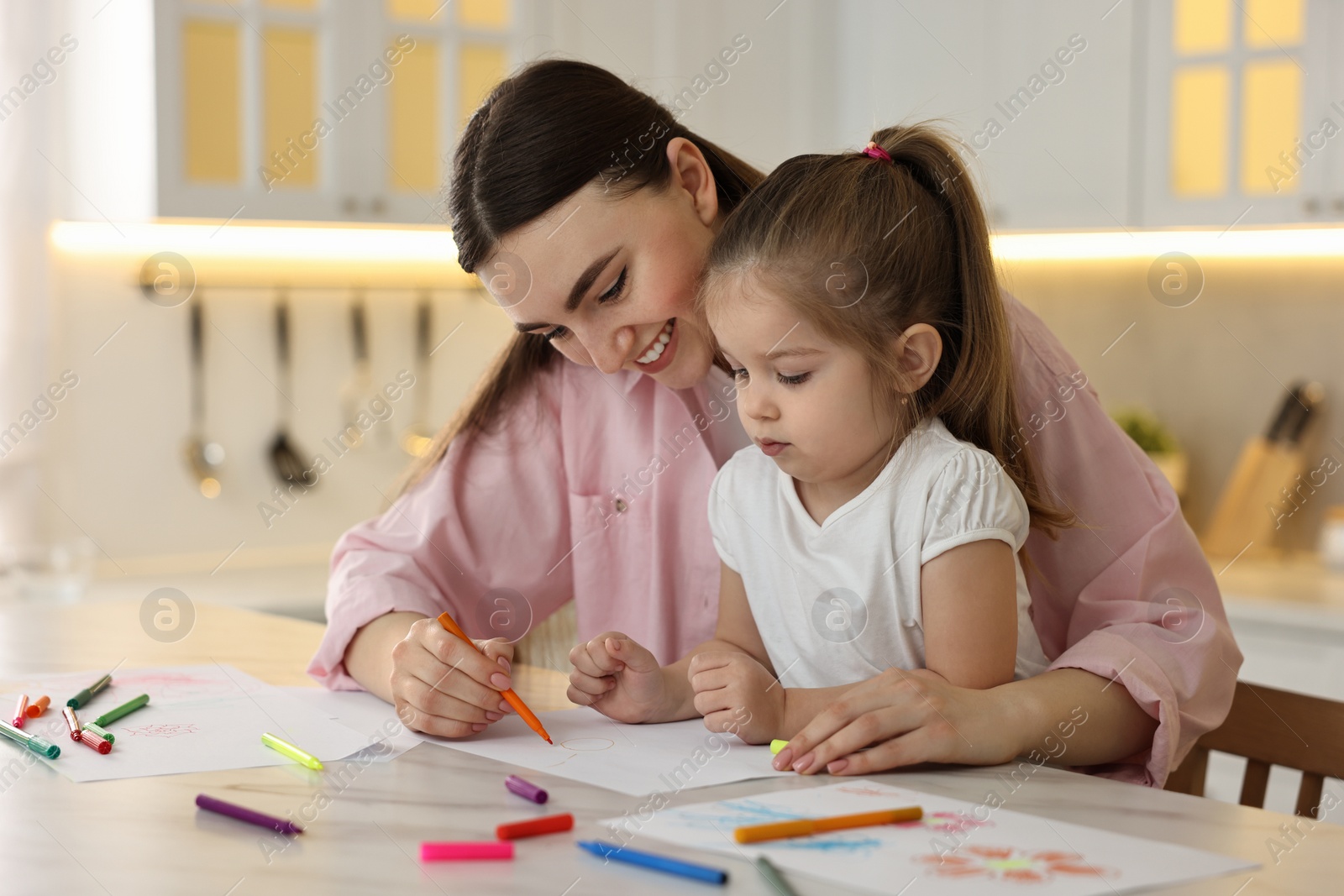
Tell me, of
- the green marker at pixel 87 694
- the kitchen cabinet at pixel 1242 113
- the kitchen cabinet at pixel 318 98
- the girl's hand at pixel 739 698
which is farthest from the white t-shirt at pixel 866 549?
the kitchen cabinet at pixel 1242 113

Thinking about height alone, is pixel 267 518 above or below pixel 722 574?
below

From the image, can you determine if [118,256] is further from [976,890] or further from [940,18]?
[976,890]

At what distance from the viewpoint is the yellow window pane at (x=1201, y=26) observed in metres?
2.57

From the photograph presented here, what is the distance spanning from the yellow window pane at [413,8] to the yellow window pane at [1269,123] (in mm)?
1537

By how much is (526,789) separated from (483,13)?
7.32ft

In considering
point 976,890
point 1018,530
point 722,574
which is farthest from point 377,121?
point 976,890

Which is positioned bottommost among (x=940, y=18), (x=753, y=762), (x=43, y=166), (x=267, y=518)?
(x=267, y=518)

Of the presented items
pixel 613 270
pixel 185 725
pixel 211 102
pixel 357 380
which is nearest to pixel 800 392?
pixel 613 270

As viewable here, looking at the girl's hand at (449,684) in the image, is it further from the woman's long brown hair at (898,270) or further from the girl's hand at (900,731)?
the woman's long brown hair at (898,270)

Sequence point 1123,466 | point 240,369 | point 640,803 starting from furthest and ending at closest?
point 240,369, point 1123,466, point 640,803

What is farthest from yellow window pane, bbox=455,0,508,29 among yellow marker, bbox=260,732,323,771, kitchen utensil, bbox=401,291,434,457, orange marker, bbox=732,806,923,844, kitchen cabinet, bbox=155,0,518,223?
orange marker, bbox=732,806,923,844

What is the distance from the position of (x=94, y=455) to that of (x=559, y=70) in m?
1.80

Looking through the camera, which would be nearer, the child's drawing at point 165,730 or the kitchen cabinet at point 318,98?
the child's drawing at point 165,730

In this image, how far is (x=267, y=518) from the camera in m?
2.88
